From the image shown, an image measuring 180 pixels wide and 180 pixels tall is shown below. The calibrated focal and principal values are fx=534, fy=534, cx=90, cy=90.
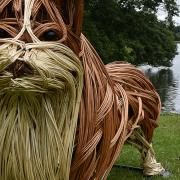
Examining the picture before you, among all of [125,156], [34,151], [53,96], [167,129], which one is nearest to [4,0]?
[53,96]

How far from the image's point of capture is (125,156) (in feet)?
20.8

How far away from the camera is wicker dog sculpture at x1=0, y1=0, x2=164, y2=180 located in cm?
256

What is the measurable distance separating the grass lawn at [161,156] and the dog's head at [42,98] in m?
2.61

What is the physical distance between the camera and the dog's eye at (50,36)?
276cm

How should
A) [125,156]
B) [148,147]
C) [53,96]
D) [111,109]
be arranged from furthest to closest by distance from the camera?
1. [125,156]
2. [148,147]
3. [111,109]
4. [53,96]

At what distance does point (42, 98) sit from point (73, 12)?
1.64 feet

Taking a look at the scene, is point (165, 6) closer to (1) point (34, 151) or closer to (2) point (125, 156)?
(2) point (125, 156)

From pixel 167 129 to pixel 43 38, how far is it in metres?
6.16

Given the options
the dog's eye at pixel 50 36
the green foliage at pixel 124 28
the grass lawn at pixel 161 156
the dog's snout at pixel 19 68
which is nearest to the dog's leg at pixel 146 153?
the grass lawn at pixel 161 156

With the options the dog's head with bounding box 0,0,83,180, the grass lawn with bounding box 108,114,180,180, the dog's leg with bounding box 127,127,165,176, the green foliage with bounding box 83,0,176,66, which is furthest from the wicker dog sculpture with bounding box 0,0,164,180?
the green foliage with bounding box 83,0,176,66

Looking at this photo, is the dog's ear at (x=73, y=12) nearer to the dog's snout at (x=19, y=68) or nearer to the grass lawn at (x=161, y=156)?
the dog's snout at (x=19, y=68)

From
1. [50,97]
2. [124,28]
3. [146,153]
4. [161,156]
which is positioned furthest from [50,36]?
[124,28]

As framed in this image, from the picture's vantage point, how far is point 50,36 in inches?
109

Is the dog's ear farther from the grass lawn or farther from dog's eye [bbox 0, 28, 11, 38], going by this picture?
the grass lawn
